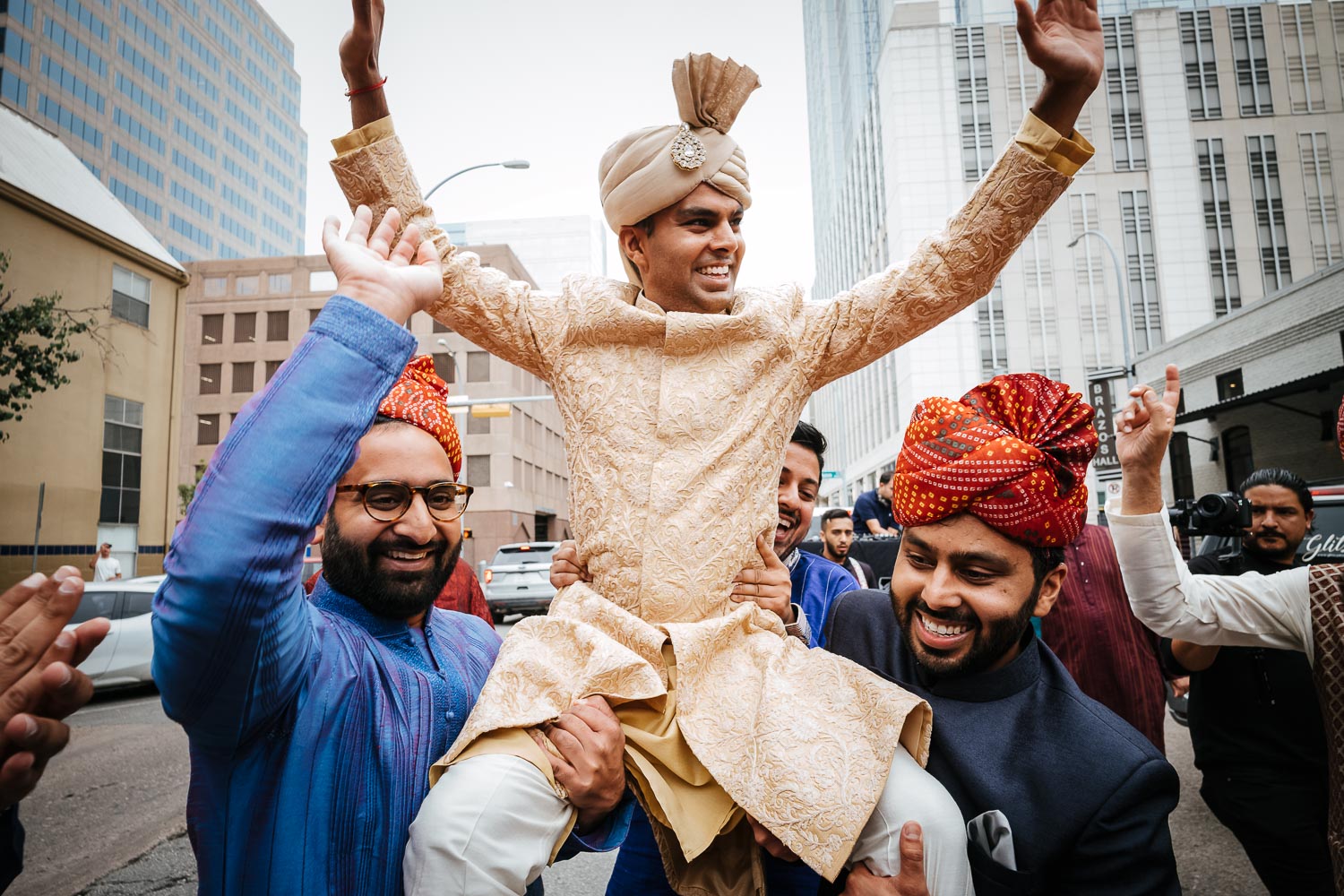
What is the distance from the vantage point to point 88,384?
16.6 m

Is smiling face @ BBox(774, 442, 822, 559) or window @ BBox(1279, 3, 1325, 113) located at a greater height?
window @ BBox(1279, 3, 1325, 113)

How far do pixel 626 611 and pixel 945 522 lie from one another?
2.60 ft

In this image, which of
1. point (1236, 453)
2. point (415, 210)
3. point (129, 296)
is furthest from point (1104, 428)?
point (129, 296)

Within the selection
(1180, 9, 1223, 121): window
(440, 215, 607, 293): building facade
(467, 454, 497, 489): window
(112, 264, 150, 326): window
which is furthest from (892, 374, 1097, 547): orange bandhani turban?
(440, 215, 607, 293): building facade

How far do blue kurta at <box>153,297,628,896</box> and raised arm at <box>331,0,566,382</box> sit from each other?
72 centimetres

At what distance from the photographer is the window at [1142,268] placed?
43656mm

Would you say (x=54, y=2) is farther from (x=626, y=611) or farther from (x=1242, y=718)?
(x=1242, y=718)

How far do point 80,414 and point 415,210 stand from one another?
17.8 meters

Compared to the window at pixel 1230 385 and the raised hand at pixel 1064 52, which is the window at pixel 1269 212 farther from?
the raised hand at pixel 1064 52

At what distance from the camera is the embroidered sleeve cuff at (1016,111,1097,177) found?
194 centimetres

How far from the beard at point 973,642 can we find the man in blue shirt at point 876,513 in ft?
24.7

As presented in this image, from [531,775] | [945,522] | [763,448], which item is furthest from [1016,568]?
[531,775]

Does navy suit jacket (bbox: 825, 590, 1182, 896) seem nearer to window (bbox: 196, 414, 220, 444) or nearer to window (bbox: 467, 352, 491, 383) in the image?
window (bbox: 467, 352, 491, 383)

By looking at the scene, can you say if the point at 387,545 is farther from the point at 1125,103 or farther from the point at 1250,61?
the point at 1250,61
